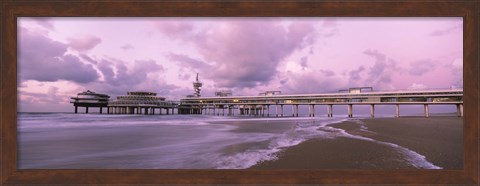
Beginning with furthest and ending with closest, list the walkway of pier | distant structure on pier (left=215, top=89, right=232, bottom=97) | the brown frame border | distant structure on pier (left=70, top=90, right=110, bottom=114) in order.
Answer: distant structure on pier (left=215, top=89, right=232, bottom=97) < distant structure on pier (left=70, top=90, right=110, bottom=114) < the walkway of pier < the brown frame border

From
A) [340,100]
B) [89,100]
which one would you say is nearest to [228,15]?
[340,100]

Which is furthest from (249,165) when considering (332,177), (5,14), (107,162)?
(5,14)

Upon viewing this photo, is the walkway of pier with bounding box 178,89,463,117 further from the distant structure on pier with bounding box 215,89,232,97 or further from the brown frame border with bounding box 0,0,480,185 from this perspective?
the brown frame border with bounding box 0,0,480,185

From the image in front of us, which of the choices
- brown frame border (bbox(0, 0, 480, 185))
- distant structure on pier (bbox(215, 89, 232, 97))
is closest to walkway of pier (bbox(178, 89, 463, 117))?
Answer: distant structure on pier (bbox(215, 89, 232, 97))

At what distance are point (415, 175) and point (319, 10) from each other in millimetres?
1530

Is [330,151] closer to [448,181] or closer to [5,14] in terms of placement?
[448,181]

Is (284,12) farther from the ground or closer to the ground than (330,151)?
farther from the ground

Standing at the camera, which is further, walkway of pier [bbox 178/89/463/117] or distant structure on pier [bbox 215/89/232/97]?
distant structure on pier [bbox 215/89/232/97]

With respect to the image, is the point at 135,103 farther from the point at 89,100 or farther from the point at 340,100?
the point at 340,100

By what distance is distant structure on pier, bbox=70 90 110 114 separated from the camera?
26297mm

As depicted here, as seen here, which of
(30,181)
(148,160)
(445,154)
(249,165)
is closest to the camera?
(30,181)

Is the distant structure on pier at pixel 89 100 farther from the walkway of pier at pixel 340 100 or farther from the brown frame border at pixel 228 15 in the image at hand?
the brown frame border at pixel 228 15

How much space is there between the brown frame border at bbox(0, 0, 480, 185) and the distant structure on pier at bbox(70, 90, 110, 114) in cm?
2678

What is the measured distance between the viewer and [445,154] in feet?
11.8
